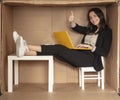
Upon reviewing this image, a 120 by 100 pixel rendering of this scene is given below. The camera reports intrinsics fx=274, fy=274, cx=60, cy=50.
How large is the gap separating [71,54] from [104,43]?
35 centimetres

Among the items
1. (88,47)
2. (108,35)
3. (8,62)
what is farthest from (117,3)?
(8,62)

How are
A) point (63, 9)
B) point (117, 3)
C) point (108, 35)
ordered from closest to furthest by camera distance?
point (117, 3)
point (108, 35)
point (63, 9)

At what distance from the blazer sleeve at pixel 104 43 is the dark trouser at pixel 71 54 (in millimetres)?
94

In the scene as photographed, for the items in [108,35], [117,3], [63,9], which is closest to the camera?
[117,3]

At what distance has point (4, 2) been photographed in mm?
2605

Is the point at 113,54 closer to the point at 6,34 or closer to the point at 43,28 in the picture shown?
the point at 43,28

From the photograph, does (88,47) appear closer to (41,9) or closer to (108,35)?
(108,35)

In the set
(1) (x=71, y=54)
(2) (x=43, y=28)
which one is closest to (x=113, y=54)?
(1) (x=71, y=54)

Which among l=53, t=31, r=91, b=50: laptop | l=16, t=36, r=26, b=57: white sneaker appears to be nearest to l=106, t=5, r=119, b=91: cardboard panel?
l=53, t=31, r=91, b=50: laptop

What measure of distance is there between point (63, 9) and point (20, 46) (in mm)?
807

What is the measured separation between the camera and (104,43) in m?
2.79

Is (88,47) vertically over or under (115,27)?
under

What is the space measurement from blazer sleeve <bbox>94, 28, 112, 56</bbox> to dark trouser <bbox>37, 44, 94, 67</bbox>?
9 centimetres

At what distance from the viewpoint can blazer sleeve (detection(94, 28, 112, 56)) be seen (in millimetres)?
2764
